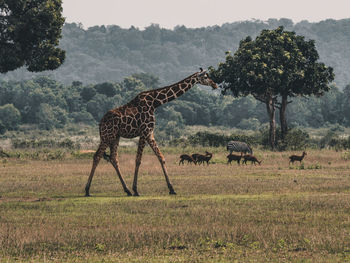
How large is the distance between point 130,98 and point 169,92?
130 metres

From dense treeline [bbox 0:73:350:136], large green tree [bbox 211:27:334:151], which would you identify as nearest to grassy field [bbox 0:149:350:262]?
large green tree [bbox 211:27:334:151]

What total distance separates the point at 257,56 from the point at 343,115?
89.1m

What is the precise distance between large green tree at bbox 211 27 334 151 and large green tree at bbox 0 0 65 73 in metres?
16.6

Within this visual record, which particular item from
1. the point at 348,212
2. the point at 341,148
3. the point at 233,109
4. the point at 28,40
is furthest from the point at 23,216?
the point at 233,109

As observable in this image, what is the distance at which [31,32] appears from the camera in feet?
156

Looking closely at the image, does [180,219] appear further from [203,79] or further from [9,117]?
[9,117]

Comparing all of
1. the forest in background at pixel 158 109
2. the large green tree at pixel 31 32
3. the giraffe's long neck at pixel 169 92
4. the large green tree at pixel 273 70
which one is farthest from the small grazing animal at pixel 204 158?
the forest in background at pixel 158 109

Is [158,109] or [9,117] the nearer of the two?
[9,117]

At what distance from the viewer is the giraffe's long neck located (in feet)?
74.8

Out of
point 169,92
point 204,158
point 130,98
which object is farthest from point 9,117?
point 169,92

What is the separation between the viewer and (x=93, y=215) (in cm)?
1723

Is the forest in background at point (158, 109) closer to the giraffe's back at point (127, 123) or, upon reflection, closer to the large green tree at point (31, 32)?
the large green tree at point (31, 32)

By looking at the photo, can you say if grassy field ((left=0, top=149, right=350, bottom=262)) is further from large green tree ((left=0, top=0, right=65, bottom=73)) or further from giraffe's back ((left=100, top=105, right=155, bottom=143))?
large green tree ((left=0, top=0, right=65, bottom=73))

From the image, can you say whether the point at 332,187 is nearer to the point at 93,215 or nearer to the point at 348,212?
the point at 348,212
